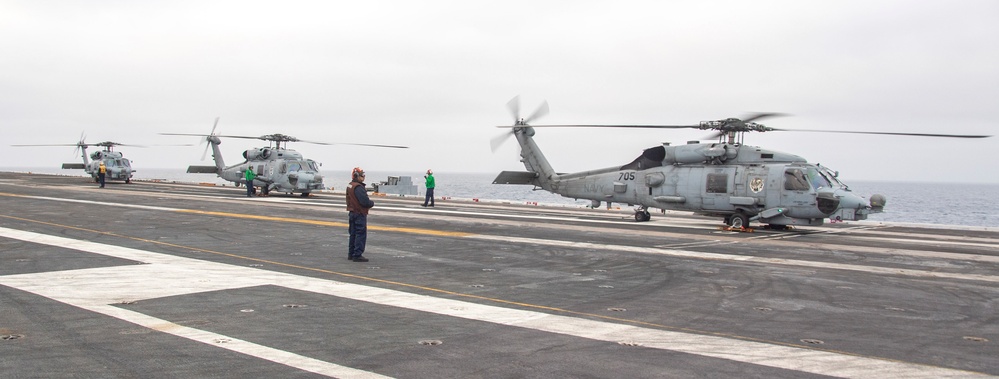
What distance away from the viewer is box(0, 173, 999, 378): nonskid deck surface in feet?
19.4

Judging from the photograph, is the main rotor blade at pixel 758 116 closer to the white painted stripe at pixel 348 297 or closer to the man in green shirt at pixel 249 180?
the white painted stripe at pixel 348 297

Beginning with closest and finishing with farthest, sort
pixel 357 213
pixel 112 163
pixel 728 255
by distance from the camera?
pixel 357 213
pixel 728 255
pixel 112 163

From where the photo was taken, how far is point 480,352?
623cm

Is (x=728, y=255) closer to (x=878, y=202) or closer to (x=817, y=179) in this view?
(x=878, y=202)

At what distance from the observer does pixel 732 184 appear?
21.3 metres

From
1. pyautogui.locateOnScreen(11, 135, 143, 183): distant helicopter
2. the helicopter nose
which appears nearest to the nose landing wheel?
the helicopter nose

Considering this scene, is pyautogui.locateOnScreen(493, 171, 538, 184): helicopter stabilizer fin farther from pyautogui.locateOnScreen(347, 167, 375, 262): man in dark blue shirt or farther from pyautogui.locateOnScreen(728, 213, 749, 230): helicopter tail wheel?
pyautogui.locateOnScreen(347, 167, 375, 262): man in dark blue shirt

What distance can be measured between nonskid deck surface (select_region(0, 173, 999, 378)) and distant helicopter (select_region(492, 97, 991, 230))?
2.86 metres

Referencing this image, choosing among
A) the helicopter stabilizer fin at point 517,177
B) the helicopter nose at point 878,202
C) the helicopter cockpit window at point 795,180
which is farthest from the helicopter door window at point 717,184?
the helicopter stabilizer fin at point 517,177

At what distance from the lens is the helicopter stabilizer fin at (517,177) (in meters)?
27.6

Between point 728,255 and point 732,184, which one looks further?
point 732,184

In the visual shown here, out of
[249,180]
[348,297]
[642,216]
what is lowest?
[348,297]

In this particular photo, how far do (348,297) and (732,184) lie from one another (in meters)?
15.6

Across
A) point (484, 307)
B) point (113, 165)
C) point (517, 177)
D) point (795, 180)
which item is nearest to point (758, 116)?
point (795, 180)
